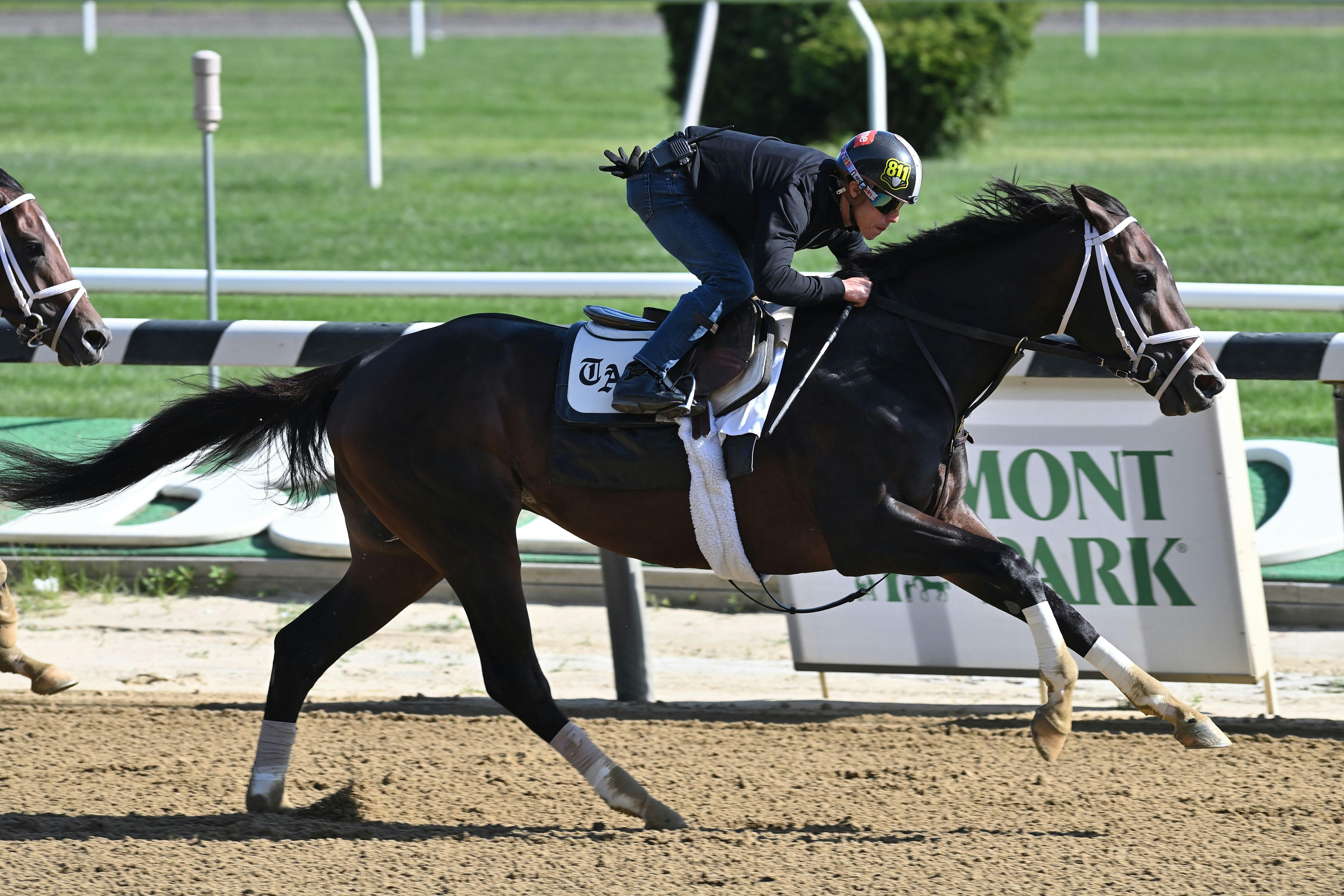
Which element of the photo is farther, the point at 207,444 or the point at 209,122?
the point at 209,122

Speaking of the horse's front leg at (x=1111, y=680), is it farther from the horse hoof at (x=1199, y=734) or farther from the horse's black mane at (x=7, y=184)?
the horse's black mane at (x=7, y=184)

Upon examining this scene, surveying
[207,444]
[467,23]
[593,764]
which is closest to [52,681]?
[207,444]

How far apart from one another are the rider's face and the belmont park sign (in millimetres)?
1070

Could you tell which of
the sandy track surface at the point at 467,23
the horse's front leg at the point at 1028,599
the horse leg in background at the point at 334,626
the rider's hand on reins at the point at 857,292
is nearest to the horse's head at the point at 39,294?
the horse leg in background at the point at 334,626

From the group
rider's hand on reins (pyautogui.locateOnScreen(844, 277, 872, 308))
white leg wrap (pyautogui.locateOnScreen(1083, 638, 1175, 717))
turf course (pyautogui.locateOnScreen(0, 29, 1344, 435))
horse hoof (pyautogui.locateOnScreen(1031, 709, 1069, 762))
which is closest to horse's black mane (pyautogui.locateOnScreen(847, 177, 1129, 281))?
rider's hand on reins (pyautogui.locateOnScreen(844, 277, 872, 308))

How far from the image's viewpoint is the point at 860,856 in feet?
12.9

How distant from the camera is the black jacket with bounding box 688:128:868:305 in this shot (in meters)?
4.07

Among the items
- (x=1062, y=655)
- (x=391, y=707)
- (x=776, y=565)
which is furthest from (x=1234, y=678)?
(x=391, y=707)

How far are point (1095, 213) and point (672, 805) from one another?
2.00 meters

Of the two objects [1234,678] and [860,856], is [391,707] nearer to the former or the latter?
[860,856]

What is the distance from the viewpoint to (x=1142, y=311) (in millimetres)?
4070

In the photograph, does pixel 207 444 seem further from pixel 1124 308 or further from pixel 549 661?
A: pixel 1124 308

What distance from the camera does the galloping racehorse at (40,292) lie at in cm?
486

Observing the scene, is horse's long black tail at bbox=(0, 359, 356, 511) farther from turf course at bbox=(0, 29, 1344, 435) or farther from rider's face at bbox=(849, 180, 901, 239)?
turf course at bbox=(0, 29, 1344, 435)
